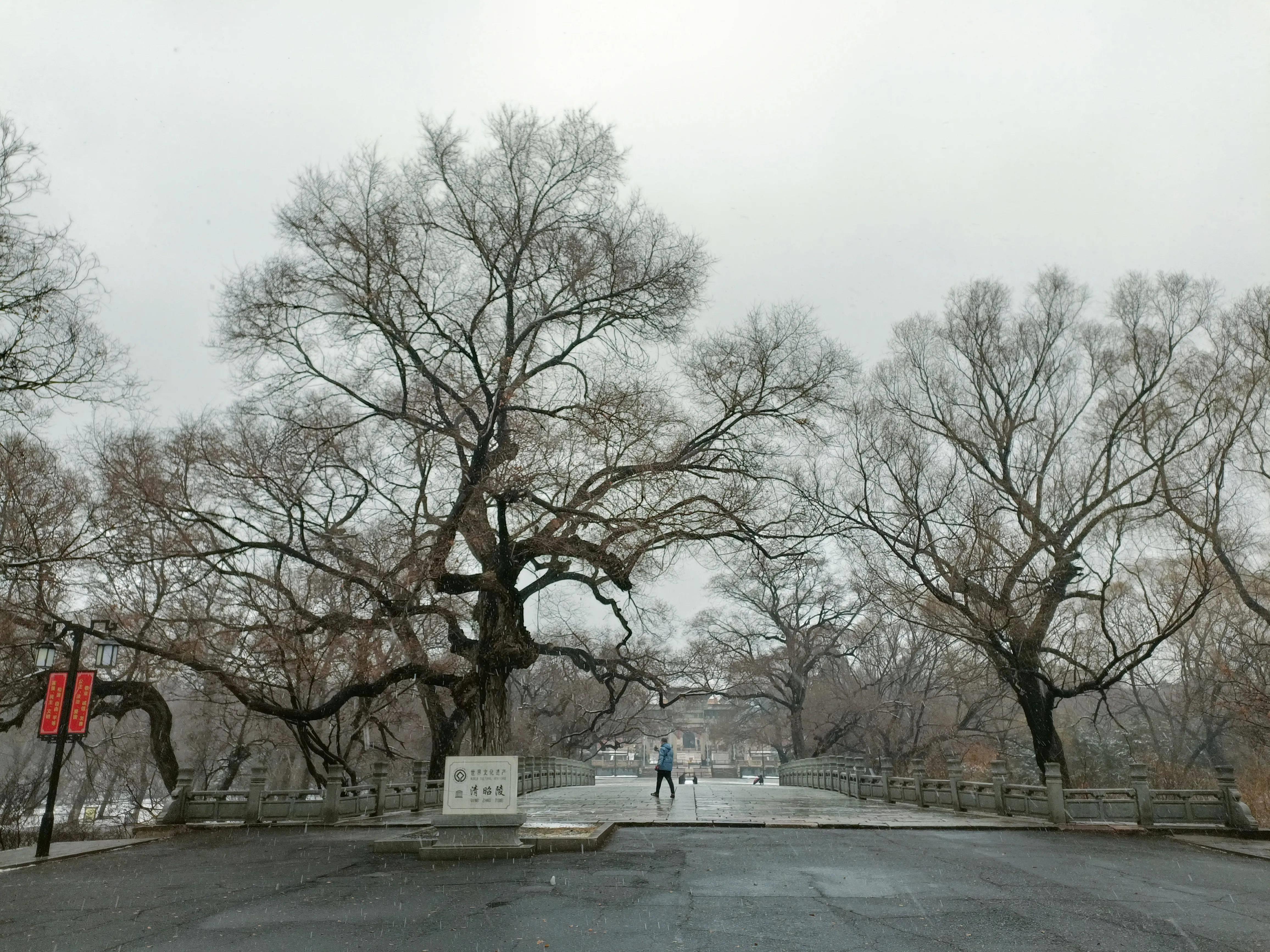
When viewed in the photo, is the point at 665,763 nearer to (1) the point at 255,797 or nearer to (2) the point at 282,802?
(2) the point at 282,802

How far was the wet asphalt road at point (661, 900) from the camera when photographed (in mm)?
6484

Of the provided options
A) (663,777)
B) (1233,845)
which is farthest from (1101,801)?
(663,777)

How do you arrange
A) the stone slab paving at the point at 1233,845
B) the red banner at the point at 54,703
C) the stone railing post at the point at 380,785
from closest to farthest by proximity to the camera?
the stone slab paving at the point at 1233,845
the red banner at the point at 54,703
the stone railing post at the point at 380,785

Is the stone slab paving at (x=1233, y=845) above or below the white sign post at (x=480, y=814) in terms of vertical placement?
below

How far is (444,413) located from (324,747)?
10065 millimetres

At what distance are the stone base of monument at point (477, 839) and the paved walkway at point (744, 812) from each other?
2599mm

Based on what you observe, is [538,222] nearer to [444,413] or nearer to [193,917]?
[444,413]

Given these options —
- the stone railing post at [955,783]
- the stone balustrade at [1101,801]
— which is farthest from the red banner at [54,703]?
the stone railing post at [955,783]

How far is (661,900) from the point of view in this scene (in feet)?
25.9

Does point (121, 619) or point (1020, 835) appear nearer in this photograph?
point (1020, 835)

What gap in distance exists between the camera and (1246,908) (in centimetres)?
788

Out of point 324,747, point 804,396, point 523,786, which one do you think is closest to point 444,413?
point 804,396

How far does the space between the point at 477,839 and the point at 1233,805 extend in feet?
44.2

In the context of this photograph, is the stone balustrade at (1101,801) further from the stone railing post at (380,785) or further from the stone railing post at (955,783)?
the stone railing post at (380,785)
